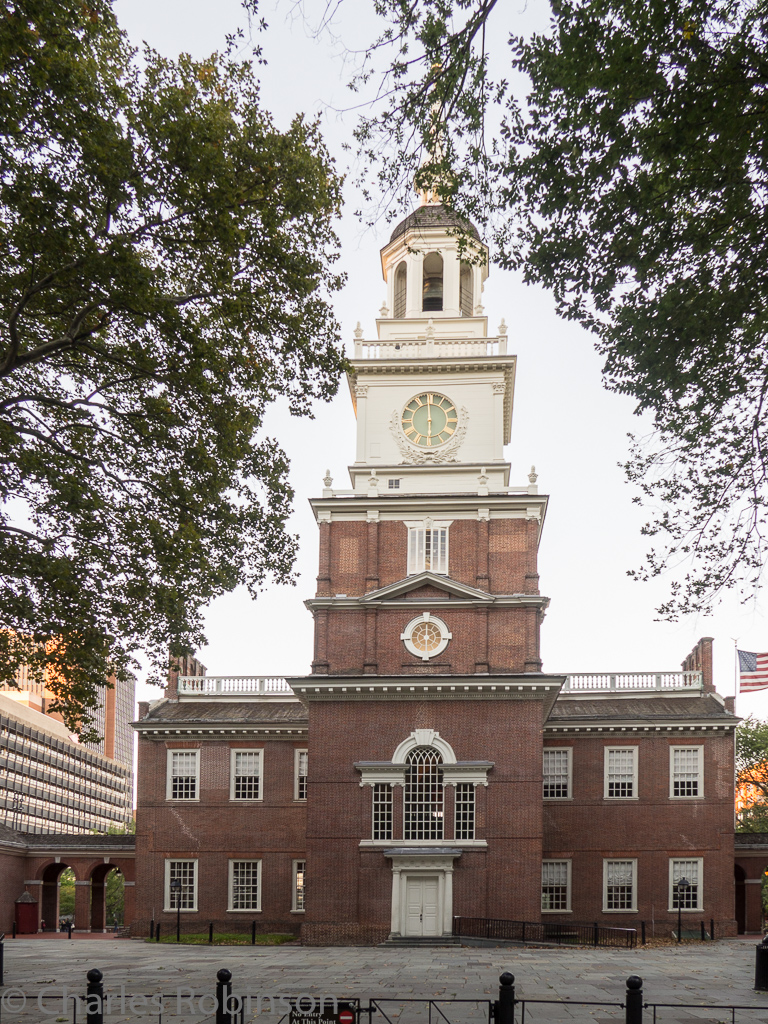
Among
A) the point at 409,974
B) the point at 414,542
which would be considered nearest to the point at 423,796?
the point at 414,542

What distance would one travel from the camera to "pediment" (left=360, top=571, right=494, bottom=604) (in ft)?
121

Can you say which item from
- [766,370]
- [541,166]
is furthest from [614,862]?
[541,166]

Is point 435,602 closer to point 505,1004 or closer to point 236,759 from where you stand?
point 236,759

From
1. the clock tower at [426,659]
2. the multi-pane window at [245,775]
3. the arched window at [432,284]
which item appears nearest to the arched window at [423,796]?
the clock tower at [426,659]

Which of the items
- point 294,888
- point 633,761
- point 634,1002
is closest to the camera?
point 634,1002

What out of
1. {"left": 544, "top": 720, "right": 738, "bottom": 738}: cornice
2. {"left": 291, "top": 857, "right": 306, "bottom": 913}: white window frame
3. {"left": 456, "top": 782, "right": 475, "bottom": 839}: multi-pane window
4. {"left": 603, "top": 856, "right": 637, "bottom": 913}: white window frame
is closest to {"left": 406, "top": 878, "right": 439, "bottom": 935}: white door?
{"left": 456, "top": 782, "right": 475, "bottom": 839}: multi-pane window

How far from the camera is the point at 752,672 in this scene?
4206cm

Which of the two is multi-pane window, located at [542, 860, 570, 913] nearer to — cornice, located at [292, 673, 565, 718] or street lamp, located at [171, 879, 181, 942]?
cornice, located at [292, 673, 565, 718]

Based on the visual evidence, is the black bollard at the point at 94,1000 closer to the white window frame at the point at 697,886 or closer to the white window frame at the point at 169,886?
the white window frame at the point at 169,886

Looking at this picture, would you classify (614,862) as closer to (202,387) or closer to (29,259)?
(202,387)

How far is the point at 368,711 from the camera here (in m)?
36.6

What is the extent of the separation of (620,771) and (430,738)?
35.2ft

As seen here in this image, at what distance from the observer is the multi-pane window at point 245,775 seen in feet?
143

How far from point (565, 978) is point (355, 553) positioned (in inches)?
724
